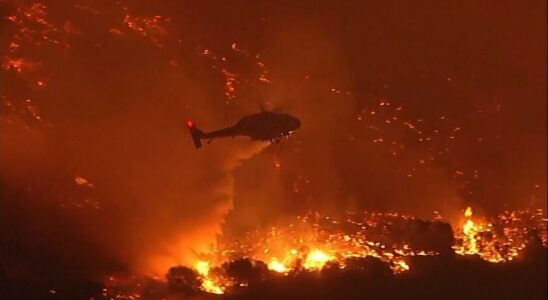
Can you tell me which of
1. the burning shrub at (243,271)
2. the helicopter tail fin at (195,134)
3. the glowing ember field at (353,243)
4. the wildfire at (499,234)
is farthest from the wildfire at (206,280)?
the wildfire at (499,234)

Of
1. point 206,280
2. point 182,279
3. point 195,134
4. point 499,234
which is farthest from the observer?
point 499,234

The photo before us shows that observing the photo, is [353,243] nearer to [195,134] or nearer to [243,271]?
[243,271]

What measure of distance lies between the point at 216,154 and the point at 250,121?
3.60ft

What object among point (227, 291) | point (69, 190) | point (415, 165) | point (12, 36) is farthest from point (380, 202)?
point (12, 36)

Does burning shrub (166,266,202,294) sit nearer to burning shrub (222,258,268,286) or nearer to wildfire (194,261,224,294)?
wildfire (194,261,224,294)

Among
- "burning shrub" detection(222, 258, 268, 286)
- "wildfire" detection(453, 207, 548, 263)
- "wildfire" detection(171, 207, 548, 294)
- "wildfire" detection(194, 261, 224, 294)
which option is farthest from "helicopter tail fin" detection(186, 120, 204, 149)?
"wildfire" detection(453, 207, 548, 263)

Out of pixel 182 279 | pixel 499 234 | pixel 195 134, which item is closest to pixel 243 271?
pixel 182 279

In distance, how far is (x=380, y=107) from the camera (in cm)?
904

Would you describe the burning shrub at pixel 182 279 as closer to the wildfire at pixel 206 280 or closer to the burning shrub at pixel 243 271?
the wildfire at pixel 206 280

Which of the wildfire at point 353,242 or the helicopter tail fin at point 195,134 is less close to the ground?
the helicopter tail fin at point 195,134

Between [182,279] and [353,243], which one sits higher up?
[353,243]

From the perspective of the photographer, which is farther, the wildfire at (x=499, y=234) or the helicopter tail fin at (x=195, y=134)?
the wildfire at (x=499, y=234)

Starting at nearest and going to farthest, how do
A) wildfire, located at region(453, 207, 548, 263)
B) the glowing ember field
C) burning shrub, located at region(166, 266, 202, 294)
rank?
1. burning shrub, located at region(166, 266, 202, 294)
2. the glowing ember field
3. wildfire, located at region(453, 207, 548, 263)

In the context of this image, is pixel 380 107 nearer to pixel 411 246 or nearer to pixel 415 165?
pixel 415 165
